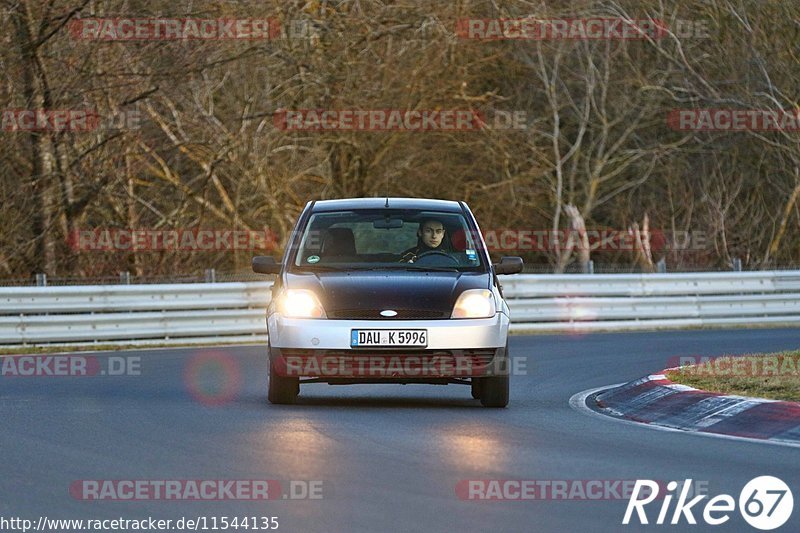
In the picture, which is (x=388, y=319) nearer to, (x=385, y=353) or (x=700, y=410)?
(x=385, y=353)

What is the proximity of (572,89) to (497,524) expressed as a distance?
32.4 m

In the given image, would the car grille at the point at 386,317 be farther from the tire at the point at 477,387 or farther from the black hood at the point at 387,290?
the tire at the point at 477,387

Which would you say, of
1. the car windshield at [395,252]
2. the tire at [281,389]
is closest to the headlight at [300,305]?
the tire at [281,389]

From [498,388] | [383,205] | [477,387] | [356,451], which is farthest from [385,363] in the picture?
[356,451]

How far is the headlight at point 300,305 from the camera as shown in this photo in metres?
12.6

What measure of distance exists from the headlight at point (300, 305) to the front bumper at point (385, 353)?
3.8 inches

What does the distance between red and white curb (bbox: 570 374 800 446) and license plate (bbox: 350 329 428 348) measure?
1660 millimetres

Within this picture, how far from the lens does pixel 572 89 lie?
38.9m

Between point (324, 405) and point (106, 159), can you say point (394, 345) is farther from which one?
point (106, 159)

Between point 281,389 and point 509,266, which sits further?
point 509,266

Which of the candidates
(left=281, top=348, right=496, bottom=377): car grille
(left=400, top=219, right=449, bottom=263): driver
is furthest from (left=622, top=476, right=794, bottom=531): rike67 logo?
(left=400, top=219, right=449, bottom=263): driver

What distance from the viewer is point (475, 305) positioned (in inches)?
498

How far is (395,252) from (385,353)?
184 centimetres

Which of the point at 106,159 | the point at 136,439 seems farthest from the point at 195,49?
the point at 136,439
